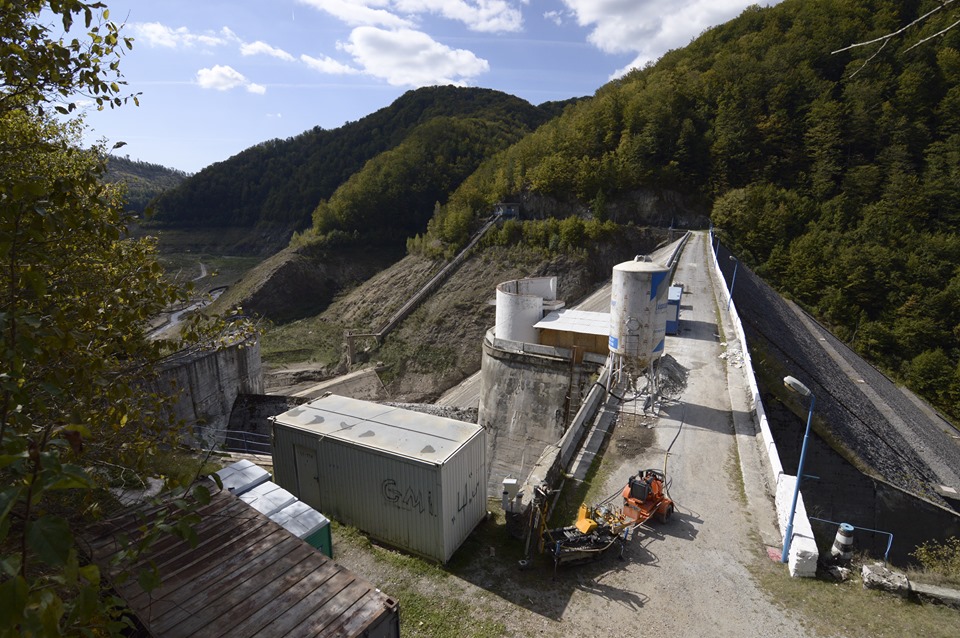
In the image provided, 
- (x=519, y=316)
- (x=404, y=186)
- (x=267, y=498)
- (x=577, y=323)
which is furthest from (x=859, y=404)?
(x=404, y=186)

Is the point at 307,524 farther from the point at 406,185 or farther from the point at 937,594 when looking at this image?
the point at 406,185

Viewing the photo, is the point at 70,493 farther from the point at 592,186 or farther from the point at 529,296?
the point at 592,186

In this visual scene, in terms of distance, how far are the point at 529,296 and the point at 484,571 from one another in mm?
12447

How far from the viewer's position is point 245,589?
528 cm

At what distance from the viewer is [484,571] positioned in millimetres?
8492

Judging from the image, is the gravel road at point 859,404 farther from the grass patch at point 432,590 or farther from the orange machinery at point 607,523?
the grass patch at point 432,590

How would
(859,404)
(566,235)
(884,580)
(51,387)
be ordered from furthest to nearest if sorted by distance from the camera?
(566,235), (859,404), (884,580), (51,387)

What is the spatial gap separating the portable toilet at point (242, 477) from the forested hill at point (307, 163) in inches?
3970

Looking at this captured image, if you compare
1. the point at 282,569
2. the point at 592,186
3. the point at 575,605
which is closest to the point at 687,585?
the point at 575,605

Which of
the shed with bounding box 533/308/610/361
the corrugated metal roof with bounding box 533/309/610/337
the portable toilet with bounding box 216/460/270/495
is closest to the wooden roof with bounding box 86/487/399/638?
the portable toilet with bounding box 216/460/270/495

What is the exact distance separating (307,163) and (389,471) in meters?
121

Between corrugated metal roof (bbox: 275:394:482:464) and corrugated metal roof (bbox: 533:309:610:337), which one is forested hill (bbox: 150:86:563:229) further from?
corrugated metal roof (bbox: 275:394:482:464)

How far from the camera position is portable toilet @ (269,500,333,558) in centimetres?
752

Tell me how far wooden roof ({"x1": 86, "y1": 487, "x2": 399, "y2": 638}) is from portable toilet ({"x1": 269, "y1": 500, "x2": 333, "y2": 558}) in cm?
140
